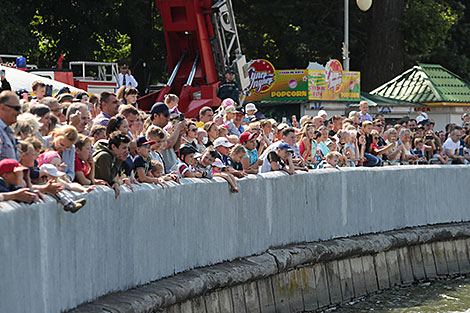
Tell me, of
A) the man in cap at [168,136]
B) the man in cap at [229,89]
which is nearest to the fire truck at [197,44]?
the man in cap at [229,89]

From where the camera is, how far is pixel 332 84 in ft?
91.4

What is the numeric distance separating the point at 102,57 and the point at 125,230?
29788mm

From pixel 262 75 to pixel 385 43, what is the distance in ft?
39.3

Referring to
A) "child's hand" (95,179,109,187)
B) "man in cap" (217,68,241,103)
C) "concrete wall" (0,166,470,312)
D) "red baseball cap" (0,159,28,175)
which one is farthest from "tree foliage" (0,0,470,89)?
"red baseball cap" (0,159,28,175)

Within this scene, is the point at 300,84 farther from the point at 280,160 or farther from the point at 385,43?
the point at 280,160

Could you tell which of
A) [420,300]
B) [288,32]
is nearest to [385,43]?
[288,32]

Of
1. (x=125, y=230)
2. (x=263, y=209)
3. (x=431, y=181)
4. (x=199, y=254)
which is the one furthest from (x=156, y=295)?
(x=431, y=181)

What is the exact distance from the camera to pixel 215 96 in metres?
22.0

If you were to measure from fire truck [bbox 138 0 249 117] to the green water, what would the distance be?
718cm

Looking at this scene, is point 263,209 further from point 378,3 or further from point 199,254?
point 378,3

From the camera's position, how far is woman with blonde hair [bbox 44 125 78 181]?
8758mm

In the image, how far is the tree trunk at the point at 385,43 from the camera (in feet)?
128

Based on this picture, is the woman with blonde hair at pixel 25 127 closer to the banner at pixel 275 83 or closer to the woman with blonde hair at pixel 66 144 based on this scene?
the woman with blonde hair at pixel 66 144

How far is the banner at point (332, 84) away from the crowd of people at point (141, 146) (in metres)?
8.75
